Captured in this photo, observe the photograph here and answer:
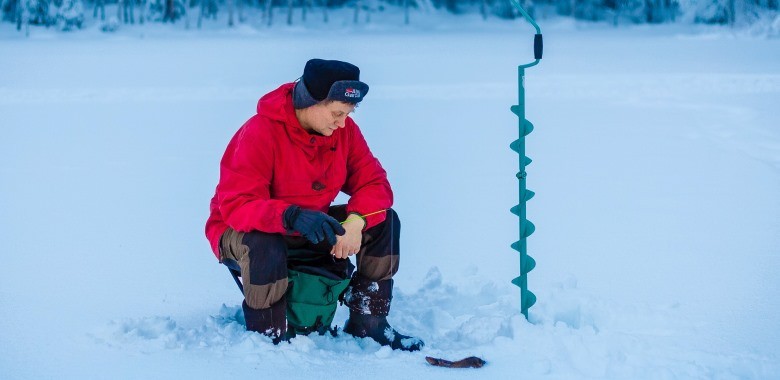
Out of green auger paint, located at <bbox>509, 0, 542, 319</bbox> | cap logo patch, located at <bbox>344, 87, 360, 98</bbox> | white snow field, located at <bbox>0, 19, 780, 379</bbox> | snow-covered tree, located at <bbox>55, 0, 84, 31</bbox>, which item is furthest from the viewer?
snow-covered tree, located at <bbox>55, 0, 84, 31</bbox>

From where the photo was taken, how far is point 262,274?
253cm

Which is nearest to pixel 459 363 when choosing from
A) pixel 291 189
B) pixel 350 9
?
pixel 291 189

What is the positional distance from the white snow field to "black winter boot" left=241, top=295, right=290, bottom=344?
0.12 ft

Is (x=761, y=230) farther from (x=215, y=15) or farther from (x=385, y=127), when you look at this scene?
(x=215, y=15)

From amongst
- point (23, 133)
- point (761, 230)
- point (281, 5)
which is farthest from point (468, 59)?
point (281, 5)

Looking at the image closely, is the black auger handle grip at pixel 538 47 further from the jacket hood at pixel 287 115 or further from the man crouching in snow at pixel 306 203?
the jacket hood at pixel 287 115

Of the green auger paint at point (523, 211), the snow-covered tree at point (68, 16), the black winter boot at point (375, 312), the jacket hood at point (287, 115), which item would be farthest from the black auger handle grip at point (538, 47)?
the snow-covered tree at point (68, 16)

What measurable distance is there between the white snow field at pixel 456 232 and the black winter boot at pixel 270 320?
0.04 m

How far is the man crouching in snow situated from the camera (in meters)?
2.52

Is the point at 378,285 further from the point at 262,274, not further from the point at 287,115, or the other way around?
the point at 287,115

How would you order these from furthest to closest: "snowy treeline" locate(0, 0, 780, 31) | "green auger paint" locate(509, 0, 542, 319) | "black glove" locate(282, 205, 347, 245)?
1. "snowy treeline" locate(0, 0, 780, 31)
2. "green auger paint" locate(509, 0, 542, 319)
3. "black glove" locate(282, 205, 347, 245)

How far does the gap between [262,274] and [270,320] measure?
0.19m

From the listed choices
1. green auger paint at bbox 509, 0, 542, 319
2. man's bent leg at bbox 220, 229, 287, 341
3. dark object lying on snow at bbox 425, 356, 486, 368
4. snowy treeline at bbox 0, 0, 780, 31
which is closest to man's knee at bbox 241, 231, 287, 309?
man's bent leg at bbox 220, 229, 287, 341

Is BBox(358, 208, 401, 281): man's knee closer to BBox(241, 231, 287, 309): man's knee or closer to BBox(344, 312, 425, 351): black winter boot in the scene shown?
BBox(344, 312, 425, 351): black winter boot
